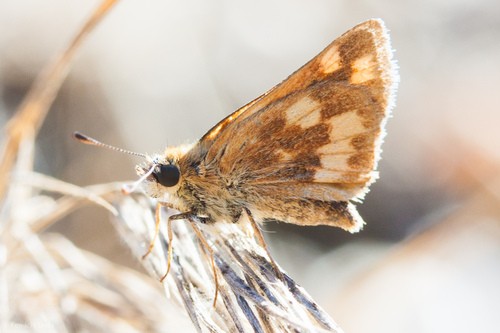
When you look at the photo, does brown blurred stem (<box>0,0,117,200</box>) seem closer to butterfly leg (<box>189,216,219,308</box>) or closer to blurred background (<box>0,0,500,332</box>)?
butterfly leg (<box>189,216,219,308</box>)

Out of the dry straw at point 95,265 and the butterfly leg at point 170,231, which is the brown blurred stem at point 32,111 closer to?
the dry straw at point 95,265

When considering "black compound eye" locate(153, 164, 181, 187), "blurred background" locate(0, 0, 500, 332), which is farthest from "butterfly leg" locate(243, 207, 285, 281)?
"blurred background" locate(0, 0, 500, 332)

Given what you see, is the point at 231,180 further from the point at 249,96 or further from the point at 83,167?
the point at 249,96

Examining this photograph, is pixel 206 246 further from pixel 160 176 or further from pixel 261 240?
pixel 160 176

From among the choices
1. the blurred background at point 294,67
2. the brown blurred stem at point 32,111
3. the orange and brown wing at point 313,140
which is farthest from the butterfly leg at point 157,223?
the blurred background at point 294,67

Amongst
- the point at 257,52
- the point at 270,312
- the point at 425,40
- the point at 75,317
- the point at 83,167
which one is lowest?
the point at 270,312

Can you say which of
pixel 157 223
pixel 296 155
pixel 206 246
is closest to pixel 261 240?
pixel 206 246

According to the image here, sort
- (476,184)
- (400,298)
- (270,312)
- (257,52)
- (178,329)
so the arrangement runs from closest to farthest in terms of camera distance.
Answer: (270,312), (178,329), (400,298), (476,184), (257,52)

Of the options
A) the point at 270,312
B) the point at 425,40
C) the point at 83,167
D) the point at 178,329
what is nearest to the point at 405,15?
the point at 425,40
